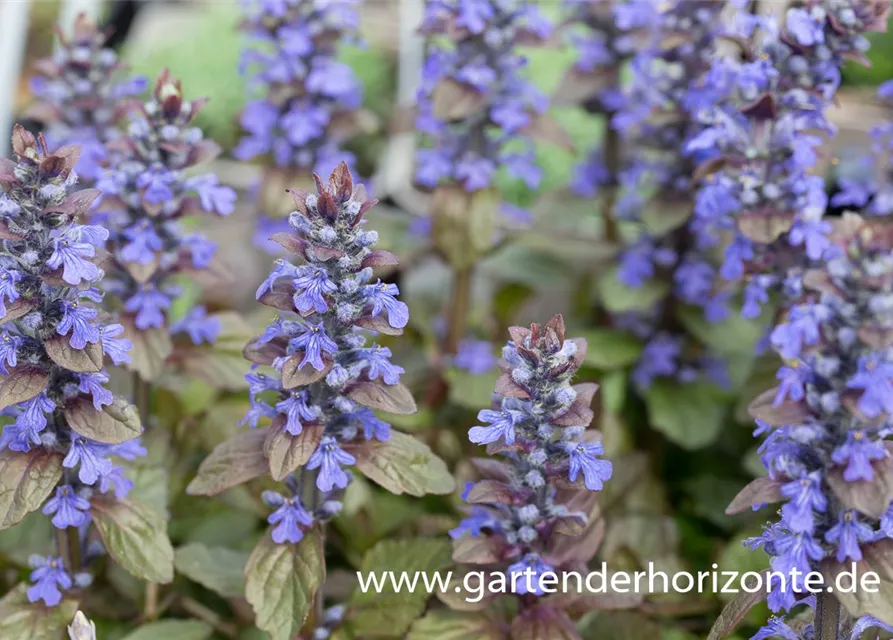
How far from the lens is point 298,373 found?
200 cm

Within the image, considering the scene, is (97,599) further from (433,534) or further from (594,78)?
(594,78)

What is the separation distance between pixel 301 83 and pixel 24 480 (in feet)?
5.48

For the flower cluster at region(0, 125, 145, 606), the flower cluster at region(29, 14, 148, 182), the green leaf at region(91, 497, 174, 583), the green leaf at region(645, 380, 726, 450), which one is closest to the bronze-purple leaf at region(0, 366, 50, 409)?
the flower cluster at region(0, 125, 145, 606)

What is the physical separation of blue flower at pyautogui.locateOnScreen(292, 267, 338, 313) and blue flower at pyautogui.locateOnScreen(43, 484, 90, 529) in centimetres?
73

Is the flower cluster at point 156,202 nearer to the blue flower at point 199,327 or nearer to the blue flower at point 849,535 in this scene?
the blue flower at point 199,327

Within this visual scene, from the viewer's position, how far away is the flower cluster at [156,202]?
251 centimetres

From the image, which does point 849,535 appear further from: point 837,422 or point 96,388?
point 96,388

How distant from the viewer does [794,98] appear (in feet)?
8.52

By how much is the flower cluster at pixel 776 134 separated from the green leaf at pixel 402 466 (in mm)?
1083

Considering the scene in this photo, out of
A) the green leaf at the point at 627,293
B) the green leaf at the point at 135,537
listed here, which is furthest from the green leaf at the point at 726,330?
the green leaf at the point at 135,537

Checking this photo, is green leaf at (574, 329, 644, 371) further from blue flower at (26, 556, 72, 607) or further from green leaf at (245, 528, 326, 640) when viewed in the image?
blue flower at (26, 556, 72, 607)

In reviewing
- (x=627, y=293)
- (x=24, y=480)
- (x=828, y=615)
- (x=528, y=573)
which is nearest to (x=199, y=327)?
(x=24, y=480)

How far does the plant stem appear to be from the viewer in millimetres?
1974

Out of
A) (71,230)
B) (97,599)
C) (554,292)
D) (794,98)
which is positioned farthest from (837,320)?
(554,292)
